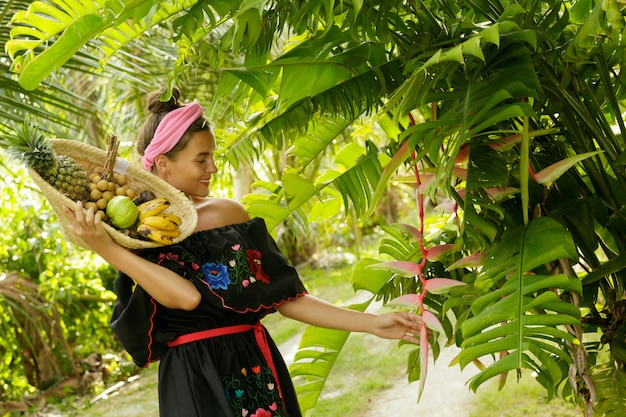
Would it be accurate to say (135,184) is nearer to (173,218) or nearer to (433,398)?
(173,218)

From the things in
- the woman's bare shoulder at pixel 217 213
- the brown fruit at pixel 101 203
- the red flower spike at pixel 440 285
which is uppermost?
the brown fruit at pixel 101 203

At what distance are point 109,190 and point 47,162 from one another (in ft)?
0.55

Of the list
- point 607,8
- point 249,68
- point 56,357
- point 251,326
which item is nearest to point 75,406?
point 56,357

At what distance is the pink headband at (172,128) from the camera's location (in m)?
2.14

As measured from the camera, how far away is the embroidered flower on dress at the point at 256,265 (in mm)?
2166

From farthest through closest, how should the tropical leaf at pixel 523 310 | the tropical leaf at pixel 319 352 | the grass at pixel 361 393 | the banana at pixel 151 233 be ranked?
the grass at pixel 361 393 → the tropical leaf at pixel 319 352 → the banana at pixel 151 233 → the tropical leaf at pixel 523 310

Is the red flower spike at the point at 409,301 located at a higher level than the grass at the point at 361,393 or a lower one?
higher

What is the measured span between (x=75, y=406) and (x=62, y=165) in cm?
475

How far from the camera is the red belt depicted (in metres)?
2.09

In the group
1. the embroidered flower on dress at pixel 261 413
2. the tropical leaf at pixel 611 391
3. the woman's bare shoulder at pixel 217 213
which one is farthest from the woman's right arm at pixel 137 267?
the tropical leaf at pixel 611 391

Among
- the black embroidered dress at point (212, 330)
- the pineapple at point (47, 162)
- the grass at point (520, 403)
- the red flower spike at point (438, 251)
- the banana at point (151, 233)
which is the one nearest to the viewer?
the pineapple at point (47, 162)

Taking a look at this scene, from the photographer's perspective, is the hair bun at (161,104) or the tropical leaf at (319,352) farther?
the tropical leaf at (319,352)

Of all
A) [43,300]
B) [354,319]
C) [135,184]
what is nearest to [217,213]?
[135,184]

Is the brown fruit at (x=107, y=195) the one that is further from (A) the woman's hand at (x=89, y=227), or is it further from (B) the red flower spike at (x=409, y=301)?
(B) the red flower spike at (x=409, y=301)
